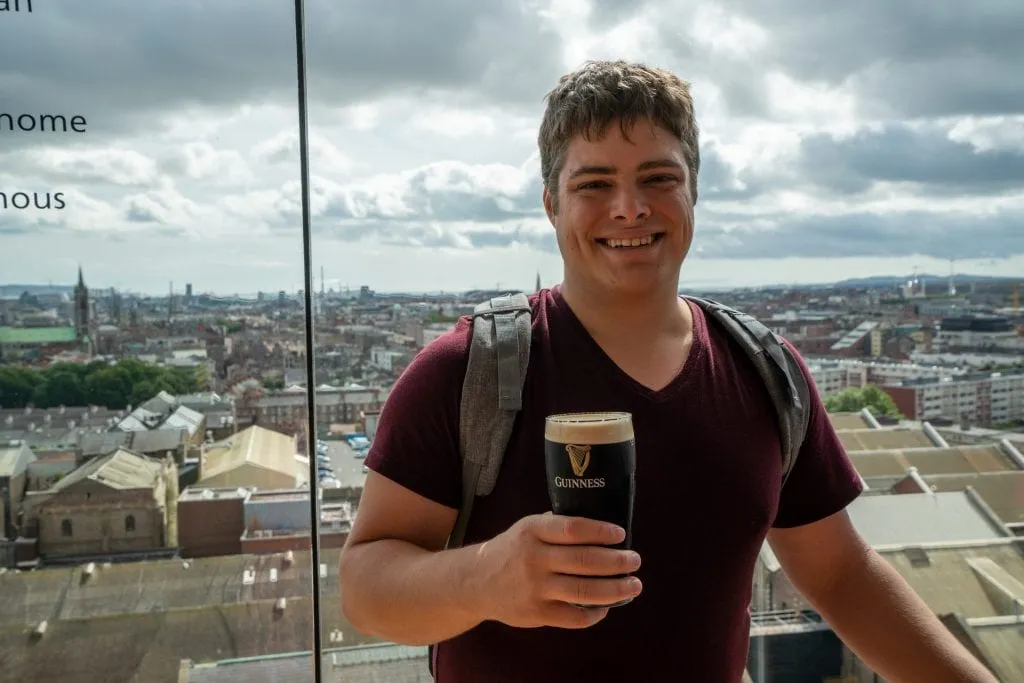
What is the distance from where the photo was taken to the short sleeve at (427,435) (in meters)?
0.96

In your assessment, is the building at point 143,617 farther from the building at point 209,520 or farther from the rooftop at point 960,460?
the rooftop at point 960,460

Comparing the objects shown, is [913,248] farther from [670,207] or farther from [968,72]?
[670,207]

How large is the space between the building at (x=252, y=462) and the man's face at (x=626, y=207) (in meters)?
1.45

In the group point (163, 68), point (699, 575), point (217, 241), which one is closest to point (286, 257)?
point (217, 241)

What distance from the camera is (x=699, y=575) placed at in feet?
3.31

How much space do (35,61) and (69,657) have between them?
168 cm

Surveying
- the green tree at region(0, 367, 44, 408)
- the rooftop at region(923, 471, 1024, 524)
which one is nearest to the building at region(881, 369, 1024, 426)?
the rooftop at region(923, 471, 1024, 524)

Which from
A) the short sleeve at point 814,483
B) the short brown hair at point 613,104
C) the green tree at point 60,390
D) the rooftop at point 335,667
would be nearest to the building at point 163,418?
the green tree at point 60,390

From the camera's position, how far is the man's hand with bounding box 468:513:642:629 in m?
0.66

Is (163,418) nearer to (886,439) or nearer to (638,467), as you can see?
(638,467)

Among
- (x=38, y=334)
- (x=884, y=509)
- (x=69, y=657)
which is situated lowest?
(x=69, y=657)

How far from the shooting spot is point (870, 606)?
1141 millimetres

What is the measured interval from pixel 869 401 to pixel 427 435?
5.78ft

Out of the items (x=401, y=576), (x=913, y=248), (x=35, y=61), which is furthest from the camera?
(x=913, y=248)
